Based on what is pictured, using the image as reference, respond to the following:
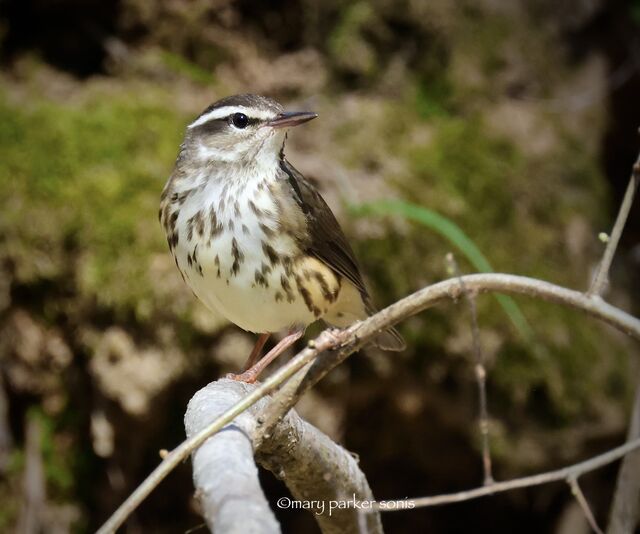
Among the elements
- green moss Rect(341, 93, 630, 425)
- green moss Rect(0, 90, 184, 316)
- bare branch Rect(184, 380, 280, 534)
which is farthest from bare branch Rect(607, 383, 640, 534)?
green moss Rect(0, 90, 184, 316)

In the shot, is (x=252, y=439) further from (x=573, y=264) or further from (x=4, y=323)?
(x=573, y=264)

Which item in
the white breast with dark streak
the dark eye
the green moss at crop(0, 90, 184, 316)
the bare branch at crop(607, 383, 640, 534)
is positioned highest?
the green moss at crop(0, 90, 184, 316)

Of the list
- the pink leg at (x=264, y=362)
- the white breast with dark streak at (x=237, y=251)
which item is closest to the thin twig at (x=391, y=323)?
the white breast with dark streak at (x=237, y=251)

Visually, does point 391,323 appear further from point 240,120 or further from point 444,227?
point 444,227

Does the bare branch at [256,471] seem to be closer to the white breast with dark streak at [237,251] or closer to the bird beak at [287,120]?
the white breast with dark streak at [237,251]

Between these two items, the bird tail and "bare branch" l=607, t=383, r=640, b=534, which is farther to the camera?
the bird tail

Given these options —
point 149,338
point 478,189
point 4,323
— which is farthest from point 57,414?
point 478,189

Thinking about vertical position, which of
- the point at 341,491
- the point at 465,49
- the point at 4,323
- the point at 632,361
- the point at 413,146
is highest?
the point at 465,49

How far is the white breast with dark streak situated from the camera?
2.47 meters

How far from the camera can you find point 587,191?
4.78 m

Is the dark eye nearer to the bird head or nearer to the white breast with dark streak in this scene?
the bird head

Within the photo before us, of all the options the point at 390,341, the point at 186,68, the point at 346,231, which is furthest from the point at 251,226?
the point at 186,68

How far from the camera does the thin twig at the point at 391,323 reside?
133cm

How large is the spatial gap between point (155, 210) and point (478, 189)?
1.56m
